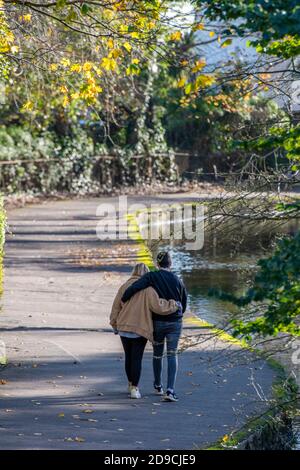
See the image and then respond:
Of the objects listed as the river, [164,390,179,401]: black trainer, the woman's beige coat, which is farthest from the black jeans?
the river

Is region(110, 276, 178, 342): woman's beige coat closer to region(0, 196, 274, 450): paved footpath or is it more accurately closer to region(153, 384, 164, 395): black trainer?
region(153, 384, 164, 395): black trainer

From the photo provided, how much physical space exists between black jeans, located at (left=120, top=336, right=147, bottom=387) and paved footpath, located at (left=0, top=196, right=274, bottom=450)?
0.26 m

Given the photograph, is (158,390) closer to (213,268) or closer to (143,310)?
(143,310)

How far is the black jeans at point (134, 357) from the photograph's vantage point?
11.8 metres

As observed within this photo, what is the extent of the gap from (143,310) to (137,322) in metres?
0.15

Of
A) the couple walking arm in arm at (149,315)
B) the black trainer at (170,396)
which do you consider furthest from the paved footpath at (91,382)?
the couple walking arm in arm at (149,315)

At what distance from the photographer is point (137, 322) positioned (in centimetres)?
1174

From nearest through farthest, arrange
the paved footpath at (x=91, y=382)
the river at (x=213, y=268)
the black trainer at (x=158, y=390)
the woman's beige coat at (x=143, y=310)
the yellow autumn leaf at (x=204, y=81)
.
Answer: the yellow autumn leaf at (x=204, y=81) → the paved footpath at (x=91, y=382) → the woman's beige coat at (x=143, y=310) → the black trainer at (x=158, y=390) → the river at (x=213, y=268)

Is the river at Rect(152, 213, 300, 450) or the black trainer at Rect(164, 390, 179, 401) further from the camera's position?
the river at Rect(152, 213, 300, 450)

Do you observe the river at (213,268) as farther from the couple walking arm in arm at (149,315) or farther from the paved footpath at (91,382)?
the couple walking arm in arm at (149,315)

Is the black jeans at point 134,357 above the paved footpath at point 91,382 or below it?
above

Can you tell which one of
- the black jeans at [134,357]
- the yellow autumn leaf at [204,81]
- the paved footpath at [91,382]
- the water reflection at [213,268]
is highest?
the yellow autumn leaf at [204,81]

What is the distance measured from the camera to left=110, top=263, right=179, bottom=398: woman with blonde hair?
11.7 metres

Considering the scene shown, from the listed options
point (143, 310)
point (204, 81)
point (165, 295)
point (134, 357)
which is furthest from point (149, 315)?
point (204, 81)
